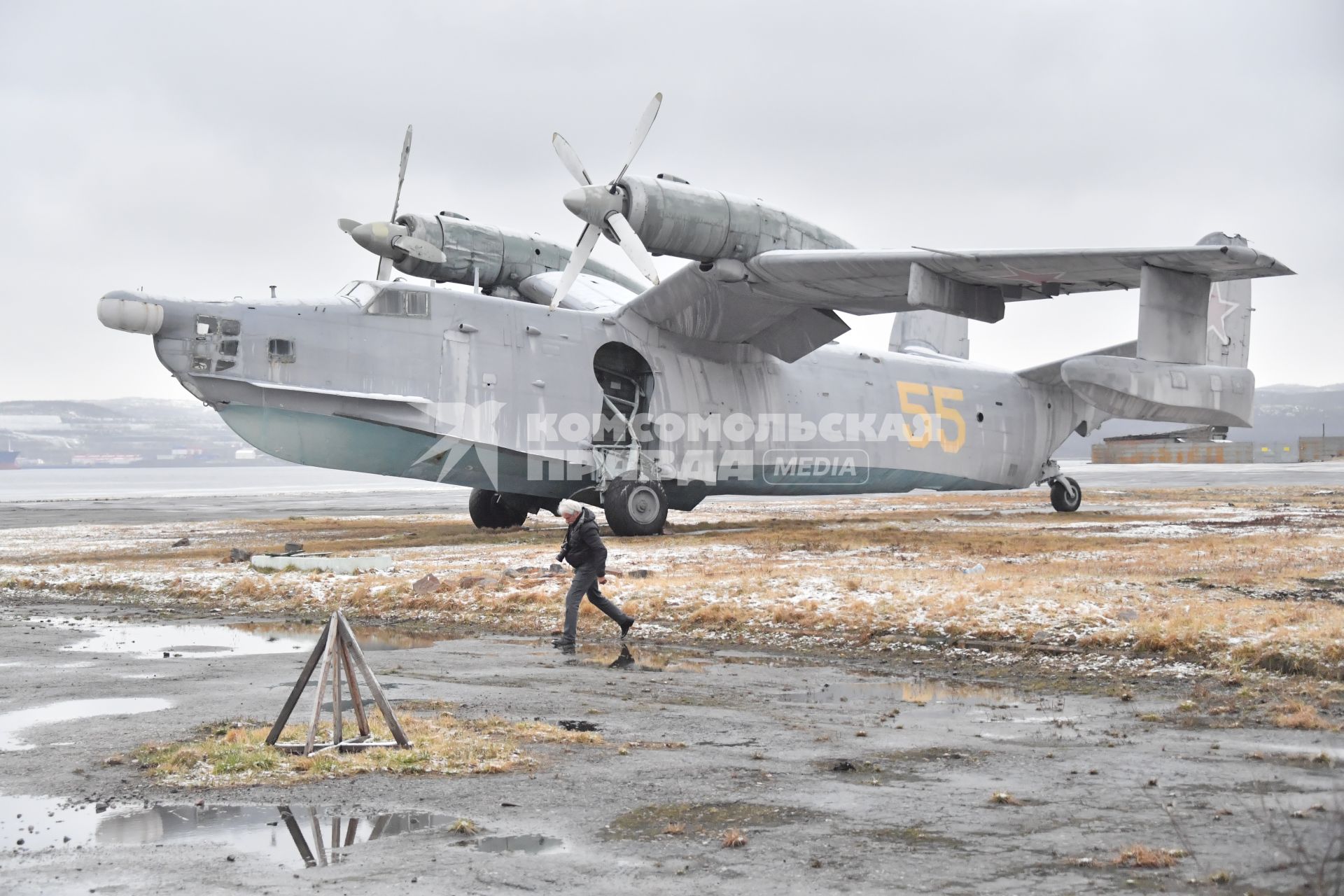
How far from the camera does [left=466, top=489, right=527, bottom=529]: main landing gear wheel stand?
25719mm

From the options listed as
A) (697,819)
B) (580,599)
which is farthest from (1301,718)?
(580,599)

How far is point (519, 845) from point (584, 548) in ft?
23.6

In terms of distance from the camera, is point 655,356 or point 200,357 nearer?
point 200,357

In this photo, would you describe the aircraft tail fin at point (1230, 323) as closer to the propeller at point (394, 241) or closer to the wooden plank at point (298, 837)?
the propeller at point (394, 241)

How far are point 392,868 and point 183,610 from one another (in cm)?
1176

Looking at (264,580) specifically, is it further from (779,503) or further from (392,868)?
(779,503)

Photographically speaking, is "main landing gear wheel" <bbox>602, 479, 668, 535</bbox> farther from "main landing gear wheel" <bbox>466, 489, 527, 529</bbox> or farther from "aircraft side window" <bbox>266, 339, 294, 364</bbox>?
"aircraft side window" <bbox>266, 339, 294, 364</bbox>

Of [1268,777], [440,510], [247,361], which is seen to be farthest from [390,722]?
[440,510]

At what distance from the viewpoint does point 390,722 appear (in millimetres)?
7395

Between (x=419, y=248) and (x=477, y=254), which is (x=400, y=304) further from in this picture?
(x=477, y=254)

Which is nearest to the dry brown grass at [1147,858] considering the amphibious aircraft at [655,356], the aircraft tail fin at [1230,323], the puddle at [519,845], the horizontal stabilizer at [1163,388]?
the puddle at [519,845]

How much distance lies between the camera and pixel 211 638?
43.0 ft

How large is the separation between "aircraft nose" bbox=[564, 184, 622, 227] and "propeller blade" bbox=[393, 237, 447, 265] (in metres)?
3.84

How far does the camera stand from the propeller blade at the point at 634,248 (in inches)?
778
